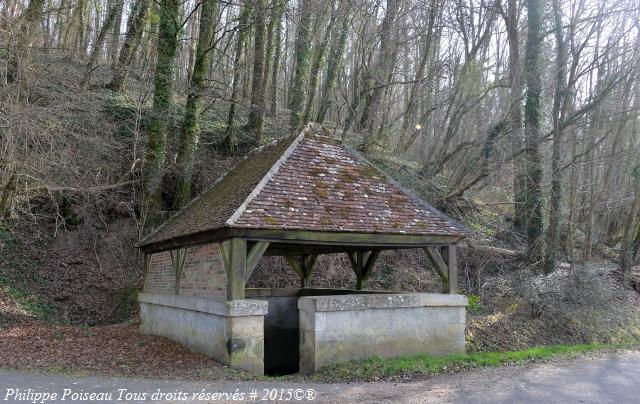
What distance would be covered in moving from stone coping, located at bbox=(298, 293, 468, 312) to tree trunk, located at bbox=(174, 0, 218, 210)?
24.5 ft

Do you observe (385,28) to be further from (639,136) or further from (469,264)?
(639,136)

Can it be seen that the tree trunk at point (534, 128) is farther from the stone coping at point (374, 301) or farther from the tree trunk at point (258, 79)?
the tree trunk at point (258, 79)

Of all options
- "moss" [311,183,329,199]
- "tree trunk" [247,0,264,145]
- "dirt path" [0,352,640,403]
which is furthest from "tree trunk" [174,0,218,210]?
"dirt path" [0,352,640,403]

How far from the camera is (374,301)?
938 cm

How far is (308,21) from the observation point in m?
16.2

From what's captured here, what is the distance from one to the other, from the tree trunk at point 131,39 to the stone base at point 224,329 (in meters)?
11.4

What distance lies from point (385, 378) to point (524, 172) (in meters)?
8.92

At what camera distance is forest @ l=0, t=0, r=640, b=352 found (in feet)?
46.3

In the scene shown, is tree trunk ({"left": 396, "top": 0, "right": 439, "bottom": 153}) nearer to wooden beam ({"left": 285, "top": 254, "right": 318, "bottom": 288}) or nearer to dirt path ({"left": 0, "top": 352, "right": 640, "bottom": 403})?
wooden beam ({"left": 285, "top": 254, "right": 318, "bottom": 288})

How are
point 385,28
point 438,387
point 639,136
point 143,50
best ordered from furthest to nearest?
point 143,50 → point 639,136 → point 385,28 → point 438,387

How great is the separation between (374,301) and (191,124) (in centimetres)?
820

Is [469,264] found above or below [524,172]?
below

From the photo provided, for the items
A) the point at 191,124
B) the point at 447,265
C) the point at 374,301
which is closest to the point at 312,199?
the point at 374,301

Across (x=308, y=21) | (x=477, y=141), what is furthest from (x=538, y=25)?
(x=308, y=21)
